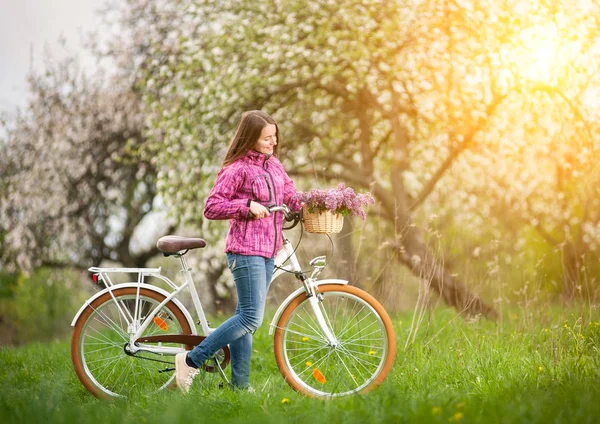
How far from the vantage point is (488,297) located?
7.23 metres

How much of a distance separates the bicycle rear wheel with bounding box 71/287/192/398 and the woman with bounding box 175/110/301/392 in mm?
302

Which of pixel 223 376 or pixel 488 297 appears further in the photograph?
pixel 488 297

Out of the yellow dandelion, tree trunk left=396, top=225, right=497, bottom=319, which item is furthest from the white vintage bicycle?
tree trunk left=396, top=225, right=497, bottom=319

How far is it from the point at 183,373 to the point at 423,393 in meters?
1.34

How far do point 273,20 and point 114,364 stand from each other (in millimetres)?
4565

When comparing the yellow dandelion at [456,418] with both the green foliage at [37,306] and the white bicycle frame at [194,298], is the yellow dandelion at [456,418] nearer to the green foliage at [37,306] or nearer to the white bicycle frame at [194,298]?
the white bicycle frame at [194,298]

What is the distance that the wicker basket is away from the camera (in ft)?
12.1

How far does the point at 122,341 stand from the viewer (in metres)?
4.32

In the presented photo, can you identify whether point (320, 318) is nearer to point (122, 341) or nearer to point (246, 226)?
point (246, 226)

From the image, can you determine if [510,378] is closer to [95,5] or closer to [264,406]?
[264,406]

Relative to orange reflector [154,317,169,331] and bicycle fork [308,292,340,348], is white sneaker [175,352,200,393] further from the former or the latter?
bicycle fork [308,292,340,348]

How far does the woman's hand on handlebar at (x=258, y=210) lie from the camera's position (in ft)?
11.6

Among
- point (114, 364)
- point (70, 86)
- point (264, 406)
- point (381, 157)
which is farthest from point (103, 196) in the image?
point (264, 406)

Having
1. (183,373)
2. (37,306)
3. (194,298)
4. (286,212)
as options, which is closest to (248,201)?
(286,212)
